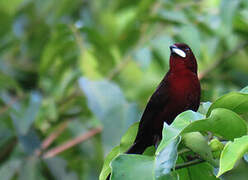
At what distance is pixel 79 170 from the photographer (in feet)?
14.3

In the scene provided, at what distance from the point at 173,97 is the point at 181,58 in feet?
0.80

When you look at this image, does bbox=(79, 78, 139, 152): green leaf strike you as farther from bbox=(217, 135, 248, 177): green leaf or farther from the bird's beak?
bbox=(217, 135, 248, 177): green leaf

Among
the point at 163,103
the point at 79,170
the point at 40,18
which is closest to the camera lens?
the point at 163,103

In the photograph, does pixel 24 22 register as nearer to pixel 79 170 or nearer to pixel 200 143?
pixel 79 170

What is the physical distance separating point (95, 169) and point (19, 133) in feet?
1.96

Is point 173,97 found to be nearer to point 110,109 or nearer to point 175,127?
point 110,109

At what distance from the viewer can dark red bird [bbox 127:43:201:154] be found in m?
2.82

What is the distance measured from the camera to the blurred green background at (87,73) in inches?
147

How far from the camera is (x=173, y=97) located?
2.89 meters

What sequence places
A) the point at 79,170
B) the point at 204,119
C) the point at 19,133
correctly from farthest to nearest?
1. the point at 79,170
2. the point at 19,133
3. the point at 204,119

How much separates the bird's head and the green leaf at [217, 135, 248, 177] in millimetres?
1407

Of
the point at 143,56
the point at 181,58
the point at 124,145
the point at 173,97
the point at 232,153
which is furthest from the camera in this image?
the point at 143,56

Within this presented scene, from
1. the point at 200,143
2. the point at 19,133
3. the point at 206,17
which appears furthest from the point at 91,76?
the point at 200,143

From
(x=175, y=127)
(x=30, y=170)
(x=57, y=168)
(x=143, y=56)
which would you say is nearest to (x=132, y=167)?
(x=175, y=127)
